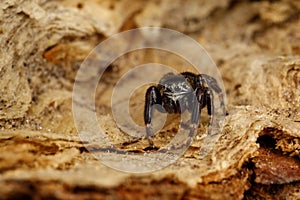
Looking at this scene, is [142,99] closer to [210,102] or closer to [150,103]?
[150,103]

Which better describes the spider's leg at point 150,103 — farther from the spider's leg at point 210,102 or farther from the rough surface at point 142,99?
the spider's leg at point 210,102

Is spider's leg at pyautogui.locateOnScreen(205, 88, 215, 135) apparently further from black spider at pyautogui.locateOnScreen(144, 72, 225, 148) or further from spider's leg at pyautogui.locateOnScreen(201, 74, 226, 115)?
spider's leg at pyautogui.locateOnScreen(201, 74, 226, 115)

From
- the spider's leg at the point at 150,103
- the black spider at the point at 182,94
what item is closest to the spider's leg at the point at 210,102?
the black spider at the point at 182,94

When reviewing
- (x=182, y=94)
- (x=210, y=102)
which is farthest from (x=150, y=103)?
(x=210, y=102)

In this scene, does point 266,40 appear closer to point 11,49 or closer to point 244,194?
point 244,194

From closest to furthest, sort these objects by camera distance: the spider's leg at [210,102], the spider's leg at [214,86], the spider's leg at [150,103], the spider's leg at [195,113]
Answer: the spider's leg at [195,113], the spider's leg at [150,103], the spider's leg at [210,102], the spider's leg at [214,86]

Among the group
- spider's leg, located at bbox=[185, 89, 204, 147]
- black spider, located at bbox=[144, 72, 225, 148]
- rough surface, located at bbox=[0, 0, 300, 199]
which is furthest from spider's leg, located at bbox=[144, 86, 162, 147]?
spider's leg, located at bbox=[185, 89, 204, 147]
